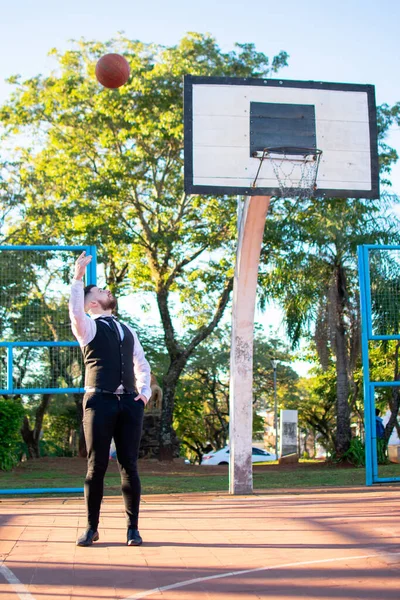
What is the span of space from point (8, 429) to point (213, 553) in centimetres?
1197

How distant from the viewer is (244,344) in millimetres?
9914

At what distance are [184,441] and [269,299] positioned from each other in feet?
101

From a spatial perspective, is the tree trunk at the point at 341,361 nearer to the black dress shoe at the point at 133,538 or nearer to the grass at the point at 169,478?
the grass at the point at 169,478

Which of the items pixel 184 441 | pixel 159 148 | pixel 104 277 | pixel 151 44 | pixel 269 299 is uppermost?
pixel 151 44

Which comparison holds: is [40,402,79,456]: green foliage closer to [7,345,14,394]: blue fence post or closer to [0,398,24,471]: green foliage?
[0,398,24,471]: green foliage

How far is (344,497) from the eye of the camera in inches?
344

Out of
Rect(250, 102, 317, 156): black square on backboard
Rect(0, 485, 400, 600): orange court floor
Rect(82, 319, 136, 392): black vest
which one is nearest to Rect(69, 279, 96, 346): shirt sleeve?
Rect(82, 319, 136, 392): black vest

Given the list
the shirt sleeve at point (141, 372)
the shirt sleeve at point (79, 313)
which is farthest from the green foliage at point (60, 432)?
the shirt sleeve at point (79, 313)

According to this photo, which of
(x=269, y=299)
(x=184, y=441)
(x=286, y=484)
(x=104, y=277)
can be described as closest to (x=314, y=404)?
(x=184, y=441)

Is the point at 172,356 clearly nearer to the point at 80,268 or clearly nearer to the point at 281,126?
the point at 281,126

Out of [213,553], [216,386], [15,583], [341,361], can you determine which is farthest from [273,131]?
[216,386]

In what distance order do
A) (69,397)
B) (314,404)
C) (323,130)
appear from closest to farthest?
(323,130) < (69,397) < (314,404)

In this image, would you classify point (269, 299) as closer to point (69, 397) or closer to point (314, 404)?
point (69, 397)

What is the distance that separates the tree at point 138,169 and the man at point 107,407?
54.5ft
